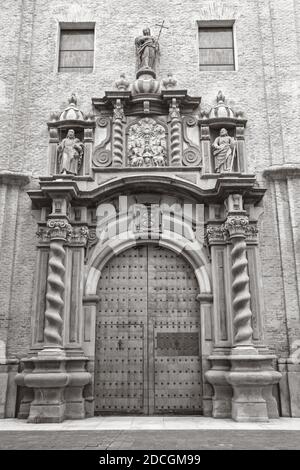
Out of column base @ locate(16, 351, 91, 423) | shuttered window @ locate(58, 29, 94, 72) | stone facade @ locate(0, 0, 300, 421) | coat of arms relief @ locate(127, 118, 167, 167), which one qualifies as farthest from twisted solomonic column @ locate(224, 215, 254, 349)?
shuttered window @ locate(58, 29, 94, 72)

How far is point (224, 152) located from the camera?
9.64 metres

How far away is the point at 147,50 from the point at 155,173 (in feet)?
10.2

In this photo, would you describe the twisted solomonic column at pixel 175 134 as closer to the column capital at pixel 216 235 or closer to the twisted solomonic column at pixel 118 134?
the twisted solomonic column at pixel 118 134

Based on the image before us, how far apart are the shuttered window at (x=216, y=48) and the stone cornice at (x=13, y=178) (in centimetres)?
495

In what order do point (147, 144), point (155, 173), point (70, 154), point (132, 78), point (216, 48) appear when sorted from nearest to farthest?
point (155, 173) < point (70, 154) < point (147, 144) < point (132, 78) < point (216, 48)

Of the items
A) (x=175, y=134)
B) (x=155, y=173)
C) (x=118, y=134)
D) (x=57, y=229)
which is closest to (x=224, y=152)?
(x=175, y=134)

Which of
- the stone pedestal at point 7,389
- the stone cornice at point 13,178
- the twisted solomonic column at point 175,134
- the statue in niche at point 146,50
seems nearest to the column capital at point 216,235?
the twisted solomonic column at point 175,134

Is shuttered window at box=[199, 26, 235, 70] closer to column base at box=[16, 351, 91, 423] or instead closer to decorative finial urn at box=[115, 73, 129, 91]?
decorative finial urn at box=[115, 73, 129, 91]

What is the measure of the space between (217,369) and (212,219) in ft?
9.48

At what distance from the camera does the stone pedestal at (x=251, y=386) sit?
298 inches

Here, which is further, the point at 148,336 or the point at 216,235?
the point at 216,235

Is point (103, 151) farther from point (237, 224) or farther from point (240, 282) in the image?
point (240, 282)
